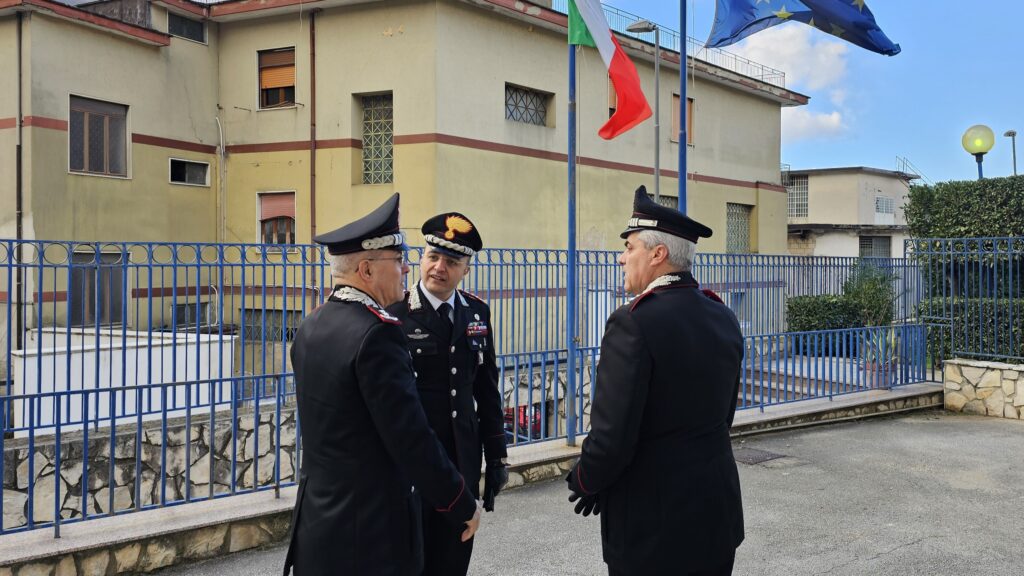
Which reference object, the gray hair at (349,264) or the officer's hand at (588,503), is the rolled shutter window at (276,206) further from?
the officer's hand at (588,503)

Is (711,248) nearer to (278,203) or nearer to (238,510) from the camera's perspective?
(278,203)

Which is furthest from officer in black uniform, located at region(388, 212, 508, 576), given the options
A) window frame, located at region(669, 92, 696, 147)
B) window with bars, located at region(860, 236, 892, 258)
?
window with bars, located at region(860, 236, 892, 258)

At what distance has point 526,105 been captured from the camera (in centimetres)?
1969

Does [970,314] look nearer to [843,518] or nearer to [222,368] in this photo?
[843,518]

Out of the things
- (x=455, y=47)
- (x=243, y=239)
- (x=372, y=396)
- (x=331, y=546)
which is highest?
(x=455, y=47)

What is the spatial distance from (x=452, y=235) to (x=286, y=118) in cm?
1589

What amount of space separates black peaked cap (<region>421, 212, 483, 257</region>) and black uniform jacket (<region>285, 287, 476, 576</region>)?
115cm

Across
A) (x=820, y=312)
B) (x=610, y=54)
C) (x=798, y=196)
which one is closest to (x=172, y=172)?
(x=820, y=312)

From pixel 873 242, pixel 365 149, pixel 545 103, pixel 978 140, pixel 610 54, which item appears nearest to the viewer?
pixel 610 54

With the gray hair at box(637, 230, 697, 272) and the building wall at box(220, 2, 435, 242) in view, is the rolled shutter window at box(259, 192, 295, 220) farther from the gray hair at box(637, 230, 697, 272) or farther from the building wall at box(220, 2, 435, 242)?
the gray hair at box(637, 230, 697, 272)

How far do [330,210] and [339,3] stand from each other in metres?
4.34

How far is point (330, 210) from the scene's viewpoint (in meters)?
18.7

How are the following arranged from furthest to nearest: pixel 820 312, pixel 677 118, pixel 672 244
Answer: pixel 677 118, pixel 820 312, pixel 672 244

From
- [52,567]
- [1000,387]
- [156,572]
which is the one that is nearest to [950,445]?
[1000,387]
